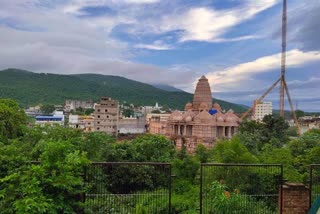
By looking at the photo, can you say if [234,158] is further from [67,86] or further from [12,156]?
[67,86]

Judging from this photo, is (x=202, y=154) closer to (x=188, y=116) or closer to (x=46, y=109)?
(x=188, y=116)

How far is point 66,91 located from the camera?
121m

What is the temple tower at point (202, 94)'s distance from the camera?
51938mm

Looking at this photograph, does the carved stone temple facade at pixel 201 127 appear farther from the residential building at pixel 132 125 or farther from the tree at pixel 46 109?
the tree at pixel 46 109

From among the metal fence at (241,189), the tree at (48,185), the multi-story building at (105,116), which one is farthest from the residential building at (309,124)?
the tree at (48,185)

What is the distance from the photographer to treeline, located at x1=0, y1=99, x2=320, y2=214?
Answer: 17.2 feet

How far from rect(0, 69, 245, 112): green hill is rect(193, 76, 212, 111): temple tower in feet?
184

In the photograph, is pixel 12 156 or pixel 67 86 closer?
pixel 12 156

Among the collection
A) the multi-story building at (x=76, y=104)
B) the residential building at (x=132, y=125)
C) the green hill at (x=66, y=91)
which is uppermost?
the green hill at (x=66, y=91)

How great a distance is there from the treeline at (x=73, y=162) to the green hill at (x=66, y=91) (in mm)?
81091

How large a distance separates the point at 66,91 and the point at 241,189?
118 metres

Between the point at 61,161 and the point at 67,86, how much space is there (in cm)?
12427

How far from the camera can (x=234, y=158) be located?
40.2ft

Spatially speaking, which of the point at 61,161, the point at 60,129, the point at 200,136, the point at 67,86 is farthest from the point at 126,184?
the point at 67,86
